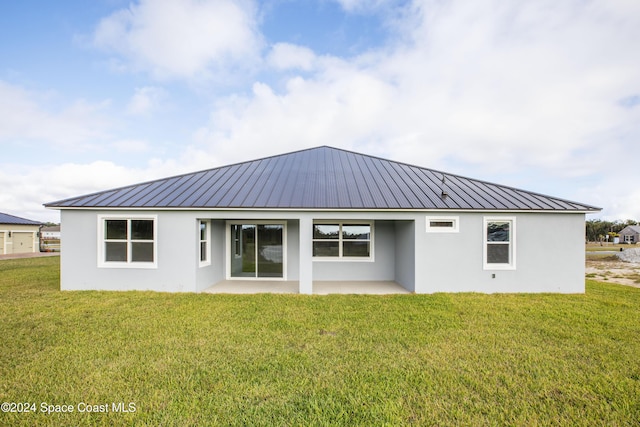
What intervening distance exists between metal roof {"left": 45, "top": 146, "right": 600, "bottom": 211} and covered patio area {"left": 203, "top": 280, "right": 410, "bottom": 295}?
287 centimetres

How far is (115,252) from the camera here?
941 cm

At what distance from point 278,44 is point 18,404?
16.5 meters

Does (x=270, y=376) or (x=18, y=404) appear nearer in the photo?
(x=18, y=404)

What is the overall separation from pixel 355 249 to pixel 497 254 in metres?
4.96

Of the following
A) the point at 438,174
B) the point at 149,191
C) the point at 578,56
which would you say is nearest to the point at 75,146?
the point at 149,191

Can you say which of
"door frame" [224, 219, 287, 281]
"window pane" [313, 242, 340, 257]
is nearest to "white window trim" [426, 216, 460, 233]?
"window pane" [313, 242, 340, 257]

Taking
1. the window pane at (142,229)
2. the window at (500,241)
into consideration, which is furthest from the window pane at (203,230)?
the window at (500,241)

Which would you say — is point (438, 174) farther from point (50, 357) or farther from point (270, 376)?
point (50, 357)

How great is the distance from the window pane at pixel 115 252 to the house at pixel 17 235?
79.7 ft

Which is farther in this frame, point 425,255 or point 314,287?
point 314,287

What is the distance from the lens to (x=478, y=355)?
455 centimetres

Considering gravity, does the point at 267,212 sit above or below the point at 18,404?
above

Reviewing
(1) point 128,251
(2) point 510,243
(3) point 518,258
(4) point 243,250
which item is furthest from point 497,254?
(1) point 128,251

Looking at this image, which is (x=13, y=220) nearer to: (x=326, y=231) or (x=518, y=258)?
(x=326, y=231)
